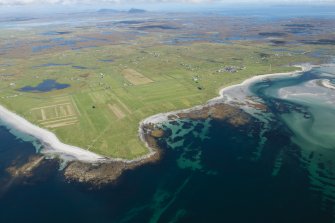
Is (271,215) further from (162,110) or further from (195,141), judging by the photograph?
(162,110)

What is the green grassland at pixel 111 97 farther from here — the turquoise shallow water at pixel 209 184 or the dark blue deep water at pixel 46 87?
the turquoise shallow water at pixel 209 184

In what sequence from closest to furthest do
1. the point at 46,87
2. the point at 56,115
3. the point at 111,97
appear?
the point at 56,115
the point at 111,97
the point at 46,87

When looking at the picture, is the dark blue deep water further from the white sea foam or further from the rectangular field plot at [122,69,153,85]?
the white sea foam

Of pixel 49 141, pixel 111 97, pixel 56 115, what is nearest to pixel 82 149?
pixel 49 141

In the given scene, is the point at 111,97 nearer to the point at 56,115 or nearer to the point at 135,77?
the point at 56,115

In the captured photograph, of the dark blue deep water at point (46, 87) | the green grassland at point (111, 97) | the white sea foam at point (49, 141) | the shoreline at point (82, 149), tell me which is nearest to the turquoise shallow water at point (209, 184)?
the shoreline at point (82, 149)

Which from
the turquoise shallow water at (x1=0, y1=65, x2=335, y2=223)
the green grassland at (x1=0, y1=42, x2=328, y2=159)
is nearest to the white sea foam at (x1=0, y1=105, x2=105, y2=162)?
the green grassland at (x1=0, y1=42, x2=328, y2=159)

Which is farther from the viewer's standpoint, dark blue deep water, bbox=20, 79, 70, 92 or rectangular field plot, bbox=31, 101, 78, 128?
dark blue deep water, bbox=20, 79, 70, 92
